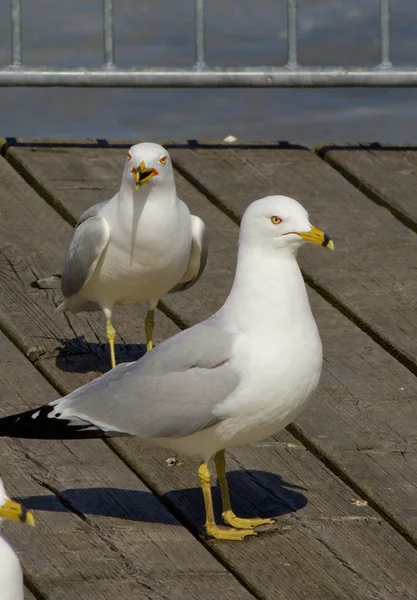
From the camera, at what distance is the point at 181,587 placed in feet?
12.3

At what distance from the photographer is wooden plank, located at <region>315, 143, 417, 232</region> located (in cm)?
616

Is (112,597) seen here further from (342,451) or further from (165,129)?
(165,129)

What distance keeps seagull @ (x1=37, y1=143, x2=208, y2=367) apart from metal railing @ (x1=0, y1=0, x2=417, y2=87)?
146cm

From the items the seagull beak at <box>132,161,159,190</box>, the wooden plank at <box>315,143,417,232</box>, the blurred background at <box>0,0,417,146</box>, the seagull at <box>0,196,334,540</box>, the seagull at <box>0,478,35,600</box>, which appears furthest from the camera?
the blurred background at <box>0,0,417,146</box>

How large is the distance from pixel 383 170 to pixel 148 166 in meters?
1.79

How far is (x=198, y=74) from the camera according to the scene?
656cm

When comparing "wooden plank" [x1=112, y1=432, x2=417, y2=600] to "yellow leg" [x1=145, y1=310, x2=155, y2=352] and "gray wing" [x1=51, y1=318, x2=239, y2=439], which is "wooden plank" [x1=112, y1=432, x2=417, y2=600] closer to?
"gray wing" [x1=51, y1=318, x2=239, y2=439]

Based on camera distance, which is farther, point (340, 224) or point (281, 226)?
point (340, 224)

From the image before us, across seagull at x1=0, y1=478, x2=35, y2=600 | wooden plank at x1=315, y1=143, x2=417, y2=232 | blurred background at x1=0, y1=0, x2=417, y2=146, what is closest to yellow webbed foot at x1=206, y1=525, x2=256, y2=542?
seagull at x1=0, y1=478, x2=35, y2=600

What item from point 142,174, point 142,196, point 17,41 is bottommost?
point 142,196

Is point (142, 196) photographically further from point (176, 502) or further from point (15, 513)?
point (15, 513)

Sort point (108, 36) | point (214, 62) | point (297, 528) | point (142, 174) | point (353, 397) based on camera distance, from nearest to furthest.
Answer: point (297, 528) < point (353, 397) < point (142, 174) < point (108, 36) < point (214, 62)

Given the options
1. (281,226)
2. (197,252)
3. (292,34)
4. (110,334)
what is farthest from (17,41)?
(281,226)

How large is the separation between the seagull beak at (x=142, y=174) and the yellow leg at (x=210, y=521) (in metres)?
1.14
